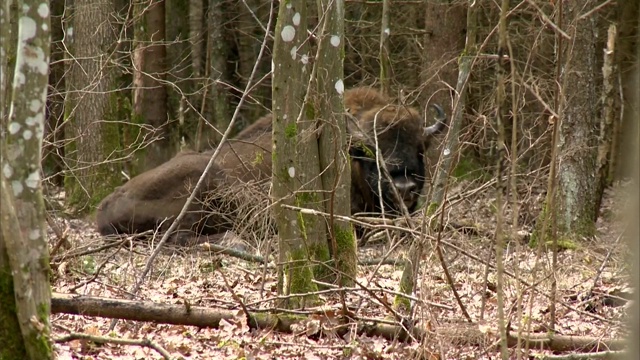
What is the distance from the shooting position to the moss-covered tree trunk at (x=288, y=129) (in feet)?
24.4

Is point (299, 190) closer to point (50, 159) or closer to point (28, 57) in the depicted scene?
point (28, 57)

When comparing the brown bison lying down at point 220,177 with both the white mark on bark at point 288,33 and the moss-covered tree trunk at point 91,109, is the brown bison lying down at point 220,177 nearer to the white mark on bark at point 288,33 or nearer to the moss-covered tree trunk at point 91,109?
the moss-covered tree trunk at point 91,109

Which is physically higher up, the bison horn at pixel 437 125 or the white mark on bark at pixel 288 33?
the white mark on bark at pixel 288 33

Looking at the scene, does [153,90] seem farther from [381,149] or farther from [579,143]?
[579,143]

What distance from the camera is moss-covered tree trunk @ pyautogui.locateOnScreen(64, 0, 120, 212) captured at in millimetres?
13883

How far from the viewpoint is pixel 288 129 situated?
7.45 m

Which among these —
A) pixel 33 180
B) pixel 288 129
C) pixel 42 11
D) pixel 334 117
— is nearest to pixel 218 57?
pixel 334 117

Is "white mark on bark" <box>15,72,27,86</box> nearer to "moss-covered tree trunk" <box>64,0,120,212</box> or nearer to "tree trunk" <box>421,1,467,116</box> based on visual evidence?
"moss-covered tree trunk" <box>64,0,120,212</box>

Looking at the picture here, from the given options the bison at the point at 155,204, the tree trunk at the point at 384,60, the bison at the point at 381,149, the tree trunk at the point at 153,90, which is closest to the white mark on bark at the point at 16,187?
the bison at the point at 381,149

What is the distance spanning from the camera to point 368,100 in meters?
12.3

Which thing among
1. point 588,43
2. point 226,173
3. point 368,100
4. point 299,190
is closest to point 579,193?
point 588,43

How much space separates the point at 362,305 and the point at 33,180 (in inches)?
141

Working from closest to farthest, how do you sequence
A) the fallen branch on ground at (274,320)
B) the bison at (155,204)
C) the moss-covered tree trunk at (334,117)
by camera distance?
the fallen branch on ground at (274,320)
the moss-covered tree trunk at (334,117)
the bison at (155,204)

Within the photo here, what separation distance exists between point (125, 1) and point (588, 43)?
11351 millimetres
